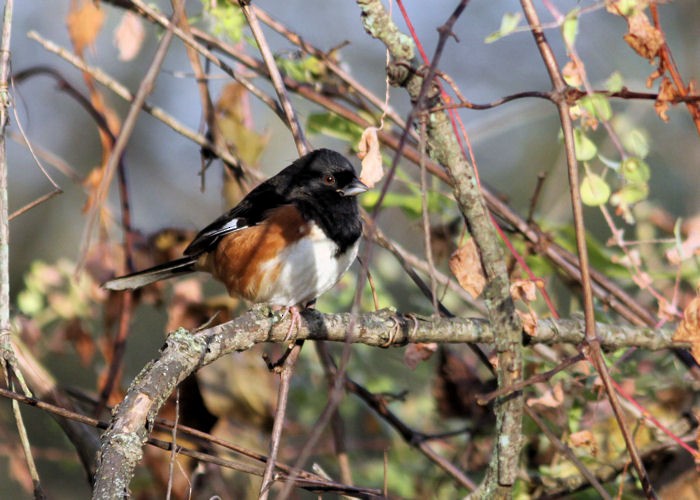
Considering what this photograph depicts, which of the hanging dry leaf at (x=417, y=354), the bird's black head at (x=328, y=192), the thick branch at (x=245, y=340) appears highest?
the bird's black head at (x=328, y=192)

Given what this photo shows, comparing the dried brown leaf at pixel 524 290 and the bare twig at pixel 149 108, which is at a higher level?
the bare twig at pixel 149 108

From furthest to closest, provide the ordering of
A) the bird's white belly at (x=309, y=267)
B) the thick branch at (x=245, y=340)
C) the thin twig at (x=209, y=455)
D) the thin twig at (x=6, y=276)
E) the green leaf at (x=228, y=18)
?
the bird's white belly at (x=309, y=267), the green leaf at (x=228, y=18), the thin twig at (x=6, y=276), the thin twig at (x=209, y=455), the thick branch at (x=245, y=340)

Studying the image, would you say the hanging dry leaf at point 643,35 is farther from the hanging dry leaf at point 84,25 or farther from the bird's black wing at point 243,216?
the hanging dry leaf at point 84,25

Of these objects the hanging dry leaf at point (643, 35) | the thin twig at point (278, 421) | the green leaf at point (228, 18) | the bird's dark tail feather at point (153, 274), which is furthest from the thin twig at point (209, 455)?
the green leaf at point (228, 18)

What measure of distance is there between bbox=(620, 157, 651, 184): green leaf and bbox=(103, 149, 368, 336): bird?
864 mm

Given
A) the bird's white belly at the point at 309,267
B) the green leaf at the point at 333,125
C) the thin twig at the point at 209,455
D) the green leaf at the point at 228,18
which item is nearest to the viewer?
the thin twig at the point at 209,455

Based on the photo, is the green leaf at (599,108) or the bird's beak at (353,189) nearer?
the green leaf at (599,108)

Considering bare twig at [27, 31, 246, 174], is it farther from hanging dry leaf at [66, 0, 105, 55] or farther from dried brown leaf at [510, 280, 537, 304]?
dried brown leaf at [510, 280, 537, 304]

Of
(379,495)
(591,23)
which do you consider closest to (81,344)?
(379,495)

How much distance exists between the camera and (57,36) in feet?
21.1

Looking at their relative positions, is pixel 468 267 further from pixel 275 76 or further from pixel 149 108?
pixel 149 108

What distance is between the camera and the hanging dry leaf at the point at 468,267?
5.03 ft

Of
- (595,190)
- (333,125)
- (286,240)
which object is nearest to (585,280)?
(595,190)

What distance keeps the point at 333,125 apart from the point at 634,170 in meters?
0.98
